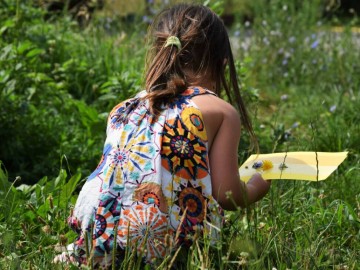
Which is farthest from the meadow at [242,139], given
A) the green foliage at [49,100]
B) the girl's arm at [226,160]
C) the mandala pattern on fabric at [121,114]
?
the mandala pattern on fabric at [121,114]


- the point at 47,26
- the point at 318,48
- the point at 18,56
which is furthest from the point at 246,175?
the point at 318,48

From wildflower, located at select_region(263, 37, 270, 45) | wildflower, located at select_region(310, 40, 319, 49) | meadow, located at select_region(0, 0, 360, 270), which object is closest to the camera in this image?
meadow, located at select_region(0, 0, 360, 270)

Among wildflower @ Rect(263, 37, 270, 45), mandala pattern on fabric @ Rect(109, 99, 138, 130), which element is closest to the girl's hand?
mandala pattern on fabric @ Rect(109, 99, 138, 130)

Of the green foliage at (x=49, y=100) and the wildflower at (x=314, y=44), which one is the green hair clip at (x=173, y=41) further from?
the wildflower at (x=314, y=44)

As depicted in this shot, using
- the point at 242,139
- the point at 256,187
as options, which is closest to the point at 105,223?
the point at 256,187

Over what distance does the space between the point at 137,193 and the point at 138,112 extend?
296mm

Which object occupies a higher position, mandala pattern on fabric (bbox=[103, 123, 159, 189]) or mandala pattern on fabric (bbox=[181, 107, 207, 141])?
mandala pattern on fabric (bbox=[181, 107, 207, 141])

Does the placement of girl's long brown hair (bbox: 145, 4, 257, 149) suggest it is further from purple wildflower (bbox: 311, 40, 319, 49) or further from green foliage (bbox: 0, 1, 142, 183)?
purple wildflower (bbox: 311, 40, 319, 49)

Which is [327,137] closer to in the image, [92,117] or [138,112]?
[92,117]

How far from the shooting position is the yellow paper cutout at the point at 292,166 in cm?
268

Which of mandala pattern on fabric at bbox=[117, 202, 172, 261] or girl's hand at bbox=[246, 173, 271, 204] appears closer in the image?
mandala pattern on fabric at bbox=[117, 202, 172, 261]

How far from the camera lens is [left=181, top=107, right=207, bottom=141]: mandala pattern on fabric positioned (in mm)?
2557

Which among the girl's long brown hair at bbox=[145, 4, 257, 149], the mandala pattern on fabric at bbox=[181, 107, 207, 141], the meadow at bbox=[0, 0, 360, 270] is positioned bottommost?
the meadow at bbox=[0, 0, 360, 270]

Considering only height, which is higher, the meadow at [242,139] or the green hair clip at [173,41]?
the green hair clip at [173,41]
